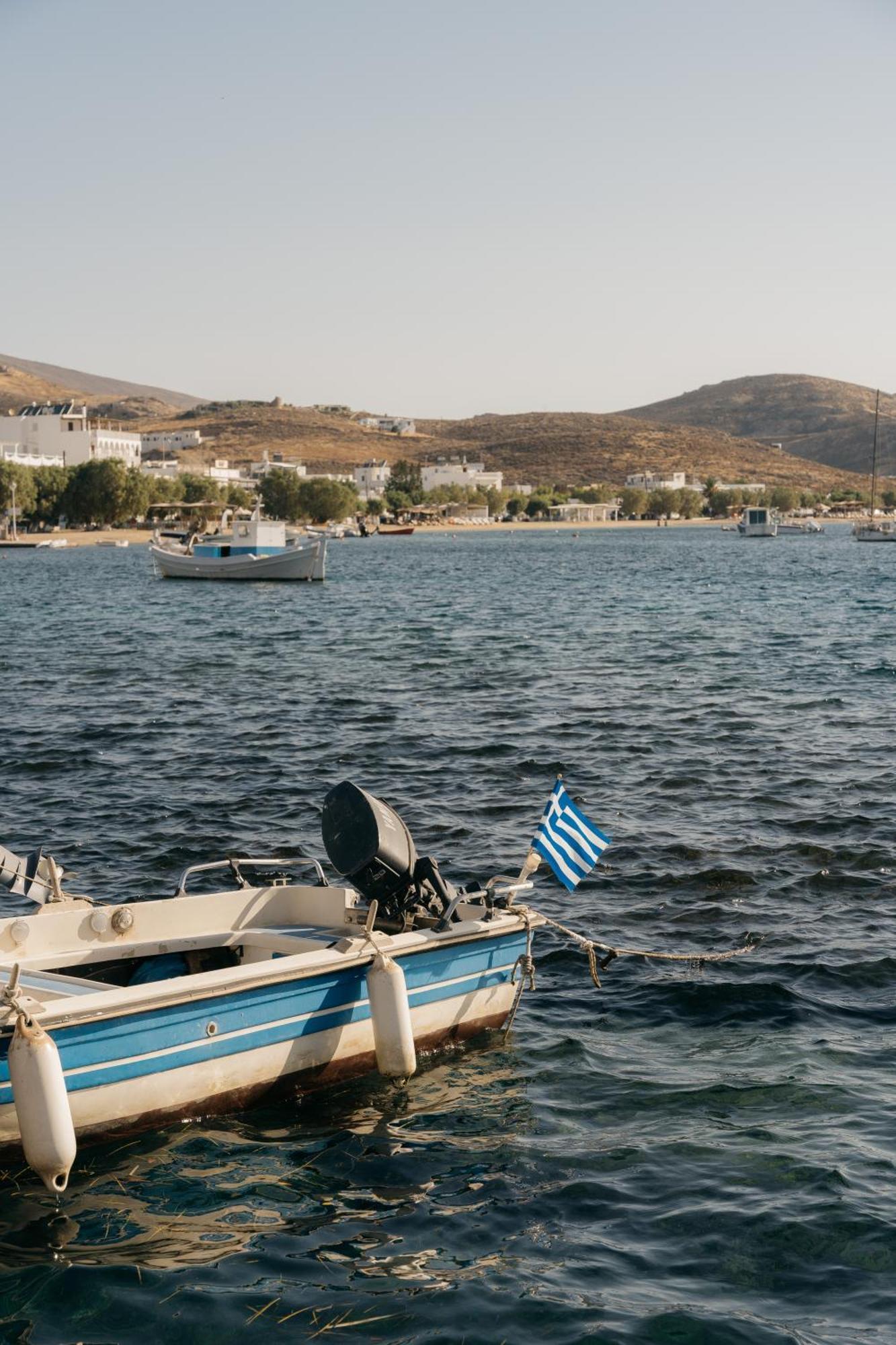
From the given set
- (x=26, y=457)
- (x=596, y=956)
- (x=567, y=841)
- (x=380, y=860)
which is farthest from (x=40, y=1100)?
(x=26, y=457)

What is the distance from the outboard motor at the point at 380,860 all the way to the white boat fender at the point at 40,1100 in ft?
11.2

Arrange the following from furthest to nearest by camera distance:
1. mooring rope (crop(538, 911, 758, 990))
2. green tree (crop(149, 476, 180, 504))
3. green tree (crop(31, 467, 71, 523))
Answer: green tree (crop(149, 476, 180, 504)) < green tree (crop(31, 467, 71, 523)) < mooring rope (crop(538, 911, 758, 990))

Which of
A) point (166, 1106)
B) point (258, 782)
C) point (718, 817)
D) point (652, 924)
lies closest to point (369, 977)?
point (166, 1106)

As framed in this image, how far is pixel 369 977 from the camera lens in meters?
11.0

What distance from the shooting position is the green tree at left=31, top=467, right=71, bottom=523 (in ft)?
545

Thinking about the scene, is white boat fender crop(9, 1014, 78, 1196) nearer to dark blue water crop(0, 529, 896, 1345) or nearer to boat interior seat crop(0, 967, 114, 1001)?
dark blue water crop(0, 529, 896, 1345)

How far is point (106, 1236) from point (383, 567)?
351 ft

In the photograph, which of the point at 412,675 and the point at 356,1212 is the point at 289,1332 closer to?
the point at 356,1212

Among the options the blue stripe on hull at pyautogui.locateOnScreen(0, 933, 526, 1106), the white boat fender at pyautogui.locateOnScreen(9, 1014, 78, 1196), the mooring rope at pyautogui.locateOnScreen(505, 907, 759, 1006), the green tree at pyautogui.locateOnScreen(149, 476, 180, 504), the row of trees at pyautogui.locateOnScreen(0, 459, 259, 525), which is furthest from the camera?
the green tree at pyautogui.locateOnScreen(149, 476, 180, 504)

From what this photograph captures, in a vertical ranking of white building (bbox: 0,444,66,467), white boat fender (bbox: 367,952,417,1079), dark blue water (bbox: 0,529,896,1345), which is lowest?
dark blue water (bbox: 0,529,896,1345)

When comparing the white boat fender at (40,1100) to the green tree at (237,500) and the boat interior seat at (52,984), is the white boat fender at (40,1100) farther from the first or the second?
the green tree at (237,500)

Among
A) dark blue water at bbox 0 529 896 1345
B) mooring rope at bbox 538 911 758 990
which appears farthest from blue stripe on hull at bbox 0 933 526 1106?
mooring rope at bbox 538 911 758 990

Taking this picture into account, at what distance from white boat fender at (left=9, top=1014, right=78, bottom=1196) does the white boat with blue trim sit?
1cm

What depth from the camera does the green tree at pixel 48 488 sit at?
545ft
